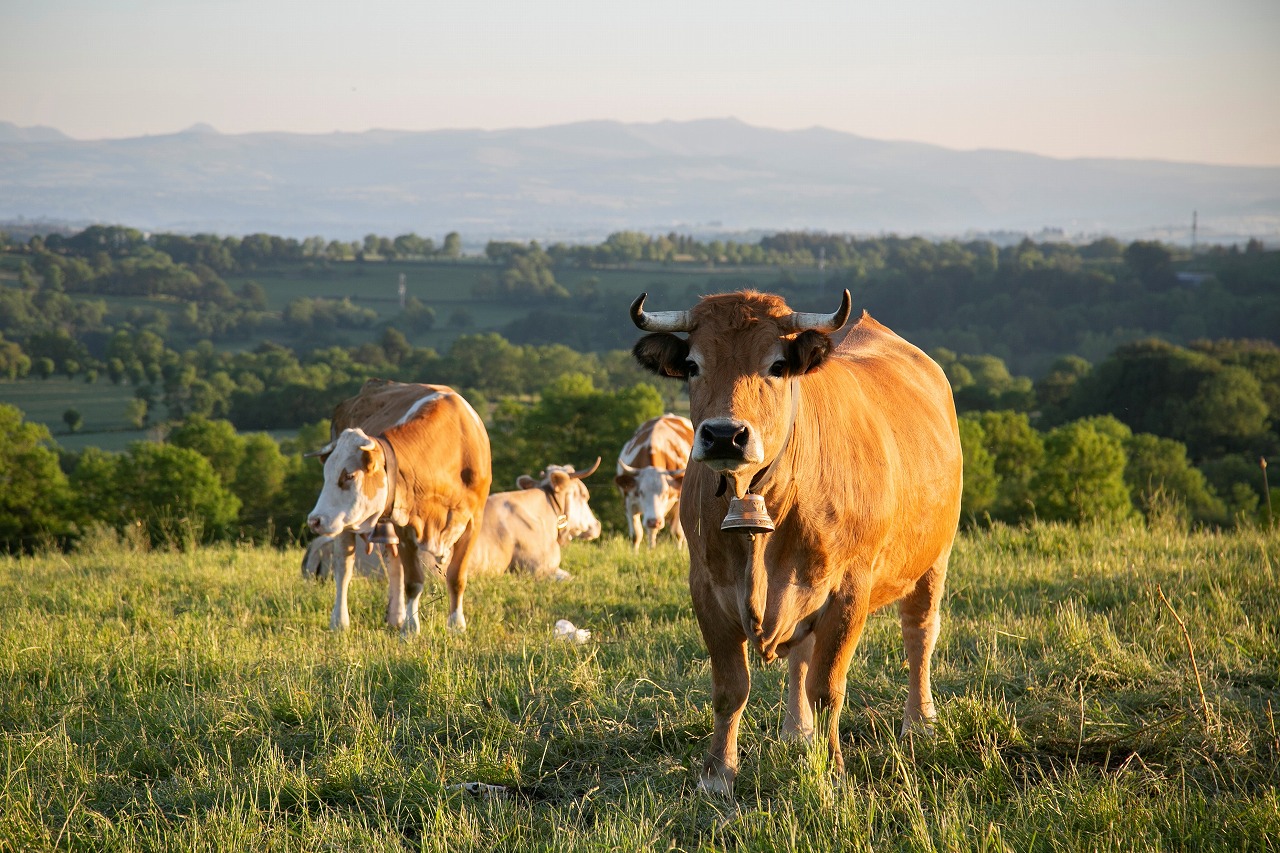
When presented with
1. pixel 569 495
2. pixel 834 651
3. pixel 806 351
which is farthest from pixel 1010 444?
pixel 806 351

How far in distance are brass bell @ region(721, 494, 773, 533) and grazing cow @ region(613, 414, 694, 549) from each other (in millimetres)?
12076

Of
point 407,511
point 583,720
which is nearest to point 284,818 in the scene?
point 583,720

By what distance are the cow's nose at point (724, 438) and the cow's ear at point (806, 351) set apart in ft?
1.70

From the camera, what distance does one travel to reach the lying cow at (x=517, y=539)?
1352cm

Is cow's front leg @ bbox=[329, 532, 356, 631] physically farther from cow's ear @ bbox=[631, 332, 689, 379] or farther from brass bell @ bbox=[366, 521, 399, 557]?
cow's ear @ bbox=[631, 332, 689, 379]

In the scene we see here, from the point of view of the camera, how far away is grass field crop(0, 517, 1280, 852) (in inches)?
188

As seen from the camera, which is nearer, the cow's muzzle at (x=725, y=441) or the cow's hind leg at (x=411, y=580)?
the cow's muzzle at (x=725, y=441)

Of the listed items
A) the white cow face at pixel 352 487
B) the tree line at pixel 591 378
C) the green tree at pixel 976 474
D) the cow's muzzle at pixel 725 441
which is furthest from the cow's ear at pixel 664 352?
the green tree at pixel 976 474

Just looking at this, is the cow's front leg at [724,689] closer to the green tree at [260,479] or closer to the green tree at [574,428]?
the green tree at [574,428]

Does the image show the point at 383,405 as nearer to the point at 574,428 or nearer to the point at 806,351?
the point at 806,351

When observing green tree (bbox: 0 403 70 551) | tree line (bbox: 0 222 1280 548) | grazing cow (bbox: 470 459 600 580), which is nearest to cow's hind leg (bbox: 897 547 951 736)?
grazing cow (bbox: 470 459 600 580)

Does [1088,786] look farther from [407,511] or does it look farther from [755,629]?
[407,511]

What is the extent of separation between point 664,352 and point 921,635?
2.86 metres

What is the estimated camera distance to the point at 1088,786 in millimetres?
4914
